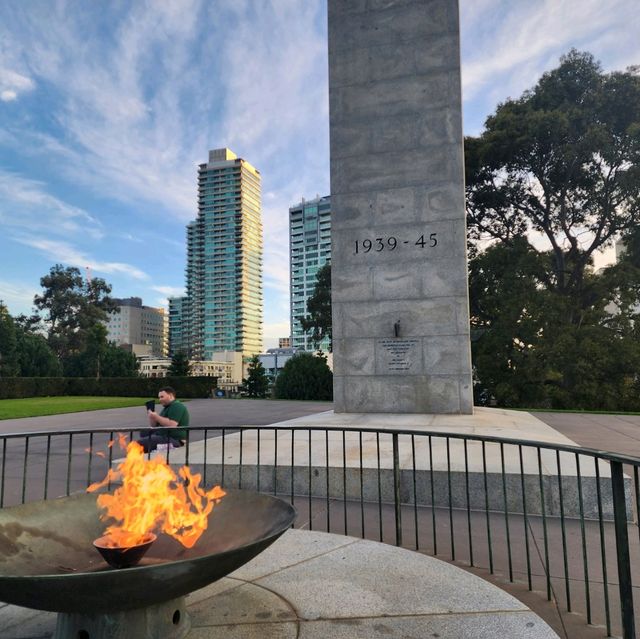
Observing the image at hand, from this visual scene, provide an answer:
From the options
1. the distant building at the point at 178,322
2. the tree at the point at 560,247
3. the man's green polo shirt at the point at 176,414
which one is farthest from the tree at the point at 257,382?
the distant building at the point at 178,322

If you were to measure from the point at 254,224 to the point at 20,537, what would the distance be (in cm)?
18223

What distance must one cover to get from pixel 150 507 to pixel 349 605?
1.48m

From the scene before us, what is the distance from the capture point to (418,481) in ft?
21.2

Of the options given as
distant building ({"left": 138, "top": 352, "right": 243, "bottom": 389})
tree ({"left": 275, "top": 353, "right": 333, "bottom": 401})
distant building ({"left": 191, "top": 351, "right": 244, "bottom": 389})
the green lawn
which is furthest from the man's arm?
distant building ({"left": 191, "top": 351, "right": 244, "bottom": 389})

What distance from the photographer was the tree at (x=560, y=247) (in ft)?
75.0

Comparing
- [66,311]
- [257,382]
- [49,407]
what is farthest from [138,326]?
[49,407]

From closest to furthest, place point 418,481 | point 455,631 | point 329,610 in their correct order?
1. point 455,631
2. point 329,610
3. point 418,481

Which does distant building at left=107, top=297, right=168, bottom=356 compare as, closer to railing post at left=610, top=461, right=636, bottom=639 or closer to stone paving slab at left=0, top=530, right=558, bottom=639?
stone paving slab at left=0, top=530, right=558, bottom=639

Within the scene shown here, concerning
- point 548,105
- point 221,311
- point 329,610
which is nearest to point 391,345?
point 329,610

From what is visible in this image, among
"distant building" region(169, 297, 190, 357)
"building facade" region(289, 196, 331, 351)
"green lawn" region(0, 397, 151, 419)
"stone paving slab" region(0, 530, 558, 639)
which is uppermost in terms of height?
"building facade" region(289, 196, 331, 351)

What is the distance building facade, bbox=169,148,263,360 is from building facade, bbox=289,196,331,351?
23352mm

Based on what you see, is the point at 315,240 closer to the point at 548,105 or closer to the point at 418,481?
the point at 548,105

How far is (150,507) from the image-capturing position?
3209 mm

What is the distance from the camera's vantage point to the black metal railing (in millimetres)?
3812
